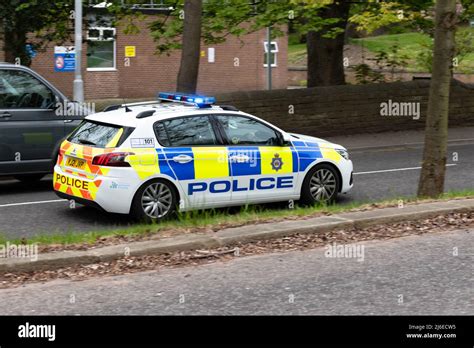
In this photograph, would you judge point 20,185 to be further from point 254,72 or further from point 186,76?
point 254,72

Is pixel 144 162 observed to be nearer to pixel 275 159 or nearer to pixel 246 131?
pixel 246 131

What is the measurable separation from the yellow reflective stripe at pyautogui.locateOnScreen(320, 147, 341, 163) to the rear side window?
2902 millimetres

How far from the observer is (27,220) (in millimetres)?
11078

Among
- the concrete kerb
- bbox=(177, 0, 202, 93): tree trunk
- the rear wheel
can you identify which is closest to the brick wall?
bbox=(177, 0, 202, 93): tree trunk

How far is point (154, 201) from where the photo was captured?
34.7 feet

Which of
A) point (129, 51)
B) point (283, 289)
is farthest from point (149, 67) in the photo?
point (283, 289)

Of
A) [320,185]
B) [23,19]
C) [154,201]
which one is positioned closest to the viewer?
[154,201]

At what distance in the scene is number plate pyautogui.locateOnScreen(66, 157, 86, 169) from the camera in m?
10.7

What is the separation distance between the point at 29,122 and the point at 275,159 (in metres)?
4.33

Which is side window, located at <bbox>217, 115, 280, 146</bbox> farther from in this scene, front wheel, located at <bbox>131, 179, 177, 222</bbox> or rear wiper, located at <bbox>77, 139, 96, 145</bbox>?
rear wiper, located at <bbox>77, 139, 96, 145</bbox>

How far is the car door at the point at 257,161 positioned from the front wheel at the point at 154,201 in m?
0.92

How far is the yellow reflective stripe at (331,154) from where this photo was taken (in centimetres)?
1194

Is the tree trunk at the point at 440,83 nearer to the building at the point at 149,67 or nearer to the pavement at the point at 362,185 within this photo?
the pavement at the point at 362,185

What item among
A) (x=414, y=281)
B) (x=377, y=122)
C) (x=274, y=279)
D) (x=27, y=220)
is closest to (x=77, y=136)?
(x=27, y=220)
